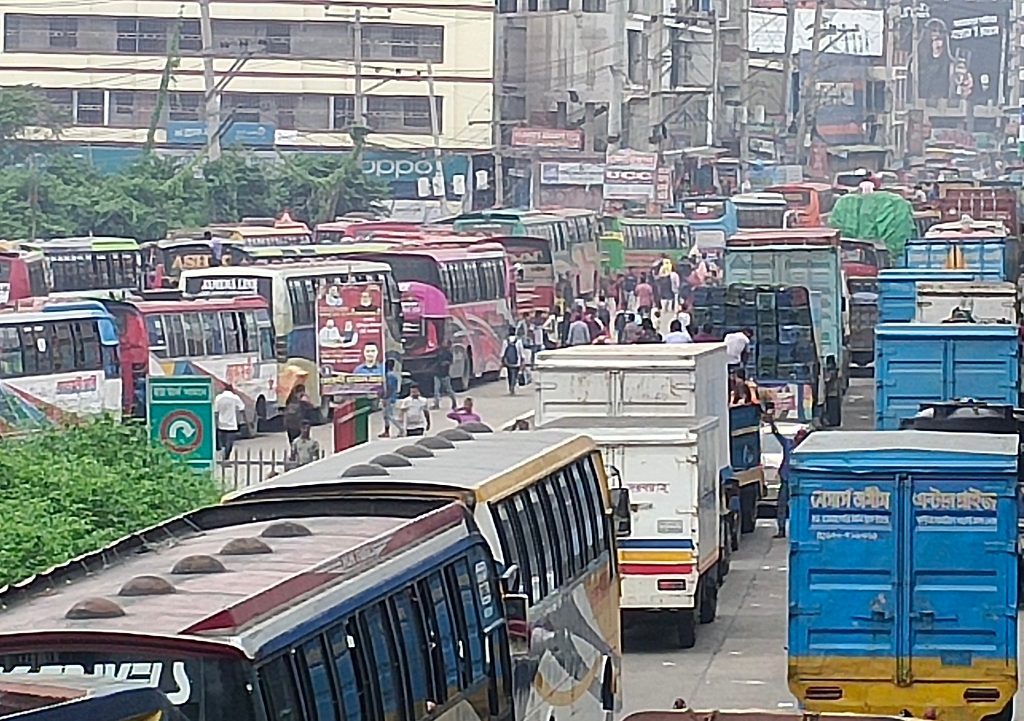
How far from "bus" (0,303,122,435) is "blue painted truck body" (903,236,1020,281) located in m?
16.3

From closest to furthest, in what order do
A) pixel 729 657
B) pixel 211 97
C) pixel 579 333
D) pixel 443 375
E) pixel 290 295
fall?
pixel 729 657 < pixel 579 333 < pixel 290 295 < pixel 443 375 < pixel 211 97

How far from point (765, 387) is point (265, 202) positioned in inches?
1312

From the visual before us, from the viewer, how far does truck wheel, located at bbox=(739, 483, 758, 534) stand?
23.8 meters

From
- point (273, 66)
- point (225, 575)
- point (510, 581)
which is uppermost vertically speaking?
point (273, 66)

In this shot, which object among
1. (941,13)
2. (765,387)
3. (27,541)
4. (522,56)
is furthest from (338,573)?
(941,13)

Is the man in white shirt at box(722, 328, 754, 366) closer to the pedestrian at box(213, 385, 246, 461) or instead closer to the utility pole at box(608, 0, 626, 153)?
the pedestrian at box(213, 385, 246, 461)

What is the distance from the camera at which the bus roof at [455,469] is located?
10.6 m

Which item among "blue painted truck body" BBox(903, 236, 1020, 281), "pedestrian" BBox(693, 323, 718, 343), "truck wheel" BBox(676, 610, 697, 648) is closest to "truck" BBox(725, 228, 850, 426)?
"blue painted truck body" BBox(903, 236, 1020, 281)

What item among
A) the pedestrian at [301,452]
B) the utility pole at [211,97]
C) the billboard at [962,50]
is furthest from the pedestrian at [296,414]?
the billboard at [962,50]

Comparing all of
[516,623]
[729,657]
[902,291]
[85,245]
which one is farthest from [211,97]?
[516,623]

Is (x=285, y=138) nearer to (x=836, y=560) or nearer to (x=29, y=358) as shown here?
(x=29, y=358)

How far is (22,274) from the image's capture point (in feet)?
138

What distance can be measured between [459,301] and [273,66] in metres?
31.6

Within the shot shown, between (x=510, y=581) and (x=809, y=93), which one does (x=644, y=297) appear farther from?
(x=809, y=93)
